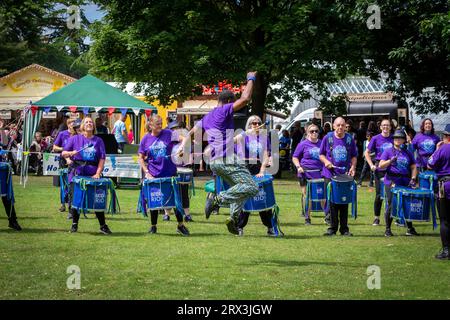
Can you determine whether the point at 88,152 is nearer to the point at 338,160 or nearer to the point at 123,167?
the point at 338,160

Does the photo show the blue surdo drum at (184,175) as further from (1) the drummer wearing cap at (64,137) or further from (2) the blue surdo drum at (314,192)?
(2) the blue surdo drum at (314,192)

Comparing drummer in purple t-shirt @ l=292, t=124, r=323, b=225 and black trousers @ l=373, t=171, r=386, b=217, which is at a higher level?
drummer in purple t-shirt @ l=292, t=124, r=323, b=225

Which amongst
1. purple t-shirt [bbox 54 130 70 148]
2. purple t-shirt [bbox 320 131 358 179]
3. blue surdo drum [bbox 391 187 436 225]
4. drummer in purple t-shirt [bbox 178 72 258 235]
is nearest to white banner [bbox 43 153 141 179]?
purple t-shirt [bbox 54 130 70 148]

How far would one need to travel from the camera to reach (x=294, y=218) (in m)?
18.0

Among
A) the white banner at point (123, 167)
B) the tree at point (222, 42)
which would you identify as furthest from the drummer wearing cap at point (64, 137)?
the tree at point (222, 42)

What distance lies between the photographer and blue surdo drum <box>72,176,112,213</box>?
14.5 meters

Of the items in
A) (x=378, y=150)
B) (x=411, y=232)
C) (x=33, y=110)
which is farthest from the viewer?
(x=33, y=110)

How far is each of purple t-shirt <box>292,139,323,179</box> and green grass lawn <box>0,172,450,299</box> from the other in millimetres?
1009

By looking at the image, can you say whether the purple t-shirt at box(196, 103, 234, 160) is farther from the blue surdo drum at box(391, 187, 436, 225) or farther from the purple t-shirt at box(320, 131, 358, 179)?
the blue surdo drum at box(391, 187, 436, 225)

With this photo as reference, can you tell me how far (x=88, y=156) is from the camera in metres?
14.6

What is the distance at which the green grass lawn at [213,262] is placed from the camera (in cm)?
913

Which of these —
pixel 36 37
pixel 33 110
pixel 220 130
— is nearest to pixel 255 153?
pixel 220 130

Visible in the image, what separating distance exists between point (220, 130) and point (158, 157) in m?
3.20
